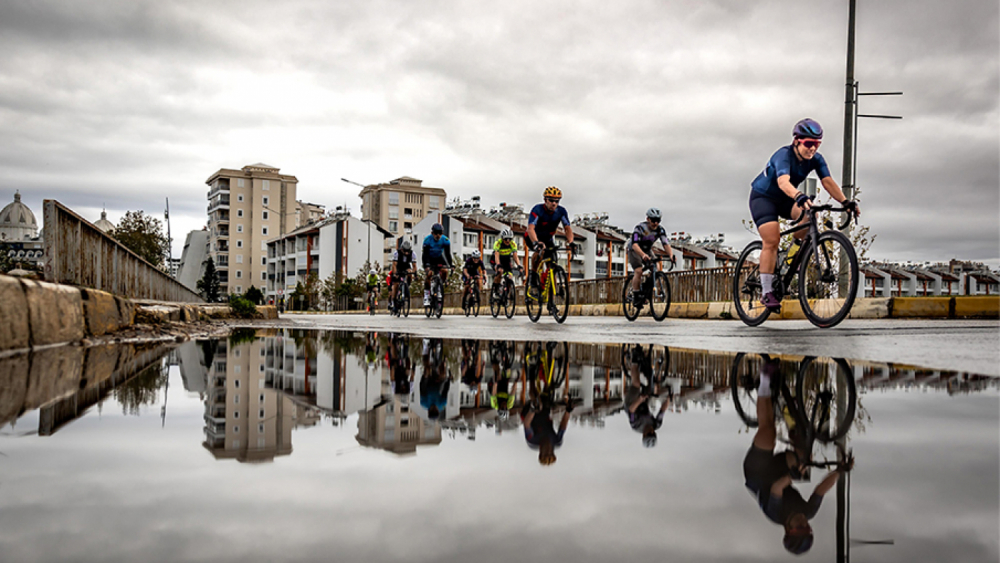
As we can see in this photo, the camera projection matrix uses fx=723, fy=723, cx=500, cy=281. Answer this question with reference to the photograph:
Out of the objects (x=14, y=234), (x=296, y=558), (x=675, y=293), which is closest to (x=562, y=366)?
(x=296, y=558)

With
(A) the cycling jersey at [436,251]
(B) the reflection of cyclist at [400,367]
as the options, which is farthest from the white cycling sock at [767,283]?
(A) the cycling jersey at [436,251]

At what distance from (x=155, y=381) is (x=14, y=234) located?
203459mm

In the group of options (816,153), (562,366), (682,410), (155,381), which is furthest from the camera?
(816,153)

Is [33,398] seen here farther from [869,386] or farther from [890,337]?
[890,337]

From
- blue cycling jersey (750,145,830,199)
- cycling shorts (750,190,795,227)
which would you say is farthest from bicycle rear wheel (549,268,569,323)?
blue cycling jersey (750,145,830,199)

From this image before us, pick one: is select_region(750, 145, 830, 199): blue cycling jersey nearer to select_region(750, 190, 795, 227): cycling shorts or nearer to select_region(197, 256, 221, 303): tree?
select_region(750, 190, 795, 227): cycling shorts

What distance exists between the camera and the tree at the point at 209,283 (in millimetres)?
115000

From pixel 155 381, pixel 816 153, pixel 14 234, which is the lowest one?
pixel 155 381

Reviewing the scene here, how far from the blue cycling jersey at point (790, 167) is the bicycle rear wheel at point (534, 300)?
5.29 meters

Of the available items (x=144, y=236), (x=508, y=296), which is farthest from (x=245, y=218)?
(x=508, y=296)

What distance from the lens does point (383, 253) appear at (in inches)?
4542

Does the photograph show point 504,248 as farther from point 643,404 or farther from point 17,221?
point 17,221

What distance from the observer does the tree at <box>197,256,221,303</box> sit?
115000 mm

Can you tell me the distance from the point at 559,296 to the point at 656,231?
2025mm
